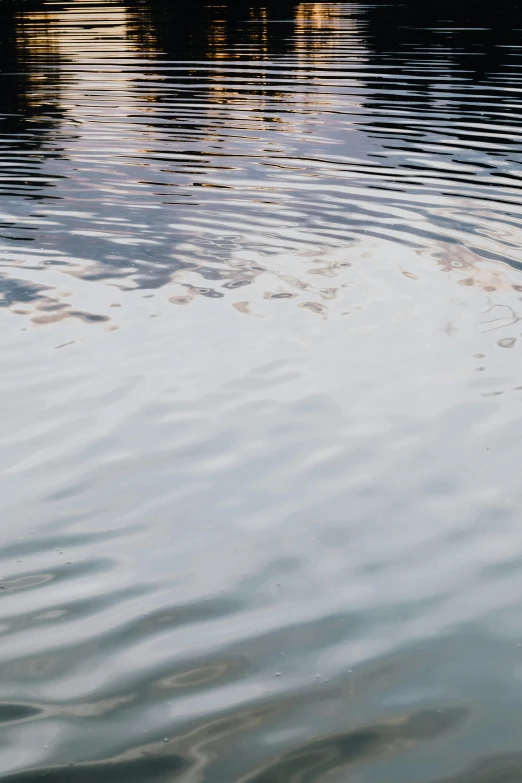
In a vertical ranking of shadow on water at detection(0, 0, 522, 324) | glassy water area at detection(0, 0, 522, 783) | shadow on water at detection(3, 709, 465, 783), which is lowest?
shadow on water at detection(3, 709, 465, 783)

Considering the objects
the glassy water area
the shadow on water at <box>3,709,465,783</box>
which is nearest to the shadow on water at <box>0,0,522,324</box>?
the glassy water area

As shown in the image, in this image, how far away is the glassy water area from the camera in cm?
375

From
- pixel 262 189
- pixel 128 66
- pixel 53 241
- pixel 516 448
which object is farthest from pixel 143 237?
pixel 128 66

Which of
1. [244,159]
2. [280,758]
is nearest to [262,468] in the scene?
[280,758]

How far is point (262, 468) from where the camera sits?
574cm

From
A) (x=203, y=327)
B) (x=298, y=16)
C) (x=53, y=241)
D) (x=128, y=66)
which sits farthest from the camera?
(x=298, y=16)

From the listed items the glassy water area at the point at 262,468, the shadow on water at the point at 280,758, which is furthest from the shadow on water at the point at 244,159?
the shadow on water at the point at 280,758

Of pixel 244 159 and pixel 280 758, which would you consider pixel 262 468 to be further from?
pixel 244 159

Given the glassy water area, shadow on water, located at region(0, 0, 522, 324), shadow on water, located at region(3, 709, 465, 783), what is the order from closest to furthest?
1. shadow on water, located at region(3, 709, 465, 783)
2. the glassy water area
3. shadow on water, located at region(0, 0, 522, 324)

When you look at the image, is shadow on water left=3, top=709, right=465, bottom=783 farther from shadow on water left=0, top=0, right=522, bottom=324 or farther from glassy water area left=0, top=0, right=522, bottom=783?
shadow on water left=0, top=0, right=522, bottom=324

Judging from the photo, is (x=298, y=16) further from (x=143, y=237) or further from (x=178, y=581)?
(x=178, y=581)

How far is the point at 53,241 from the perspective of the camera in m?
10.2

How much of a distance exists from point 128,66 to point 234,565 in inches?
903

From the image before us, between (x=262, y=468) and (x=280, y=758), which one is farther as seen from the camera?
(x=262, y=468)
